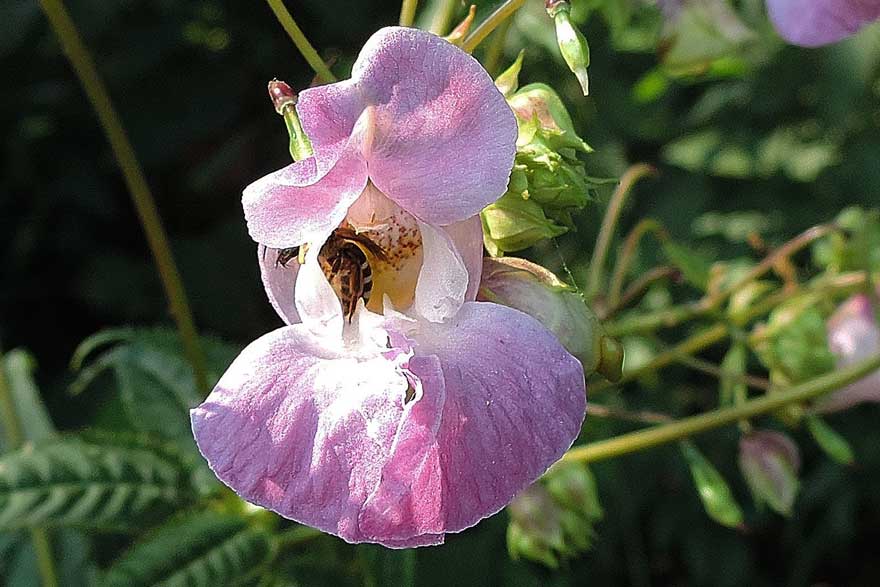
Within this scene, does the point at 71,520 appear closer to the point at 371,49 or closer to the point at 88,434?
the point at 88,434

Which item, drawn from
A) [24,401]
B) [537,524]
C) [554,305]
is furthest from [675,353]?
[24,401]

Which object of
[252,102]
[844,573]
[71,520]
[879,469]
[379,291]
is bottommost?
[844,573]

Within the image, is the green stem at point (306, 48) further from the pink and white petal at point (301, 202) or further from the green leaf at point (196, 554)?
the green leaf at point (196, 554)

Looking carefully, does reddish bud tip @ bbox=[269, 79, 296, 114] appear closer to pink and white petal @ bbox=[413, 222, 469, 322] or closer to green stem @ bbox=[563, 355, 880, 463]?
pink and white petal @ bbox=[413, 222, 469, 322]

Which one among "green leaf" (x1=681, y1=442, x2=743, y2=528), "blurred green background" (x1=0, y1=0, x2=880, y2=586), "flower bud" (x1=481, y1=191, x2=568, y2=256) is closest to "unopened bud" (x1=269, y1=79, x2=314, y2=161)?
"flower bud" (x1=481, y1=191, x2=568, y2=256)

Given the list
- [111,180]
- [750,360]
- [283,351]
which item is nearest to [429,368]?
[283,351]

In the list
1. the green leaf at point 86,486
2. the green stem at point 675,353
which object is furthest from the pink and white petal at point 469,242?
the green leaf at point 86,486
